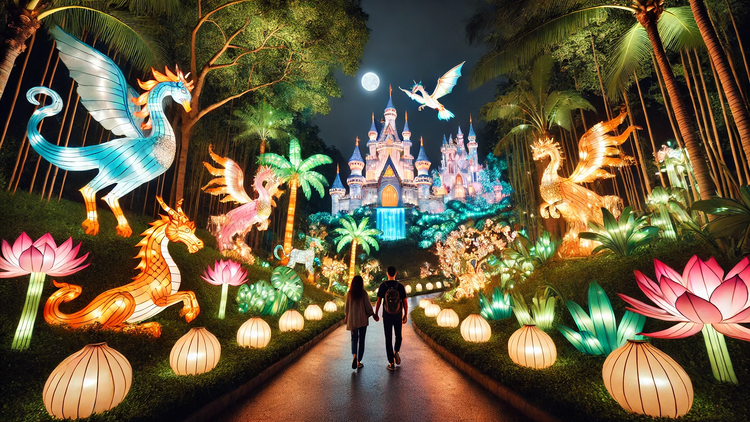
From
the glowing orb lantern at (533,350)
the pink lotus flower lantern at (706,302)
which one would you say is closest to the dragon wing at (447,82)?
the glowing orb lantern at (533,350)

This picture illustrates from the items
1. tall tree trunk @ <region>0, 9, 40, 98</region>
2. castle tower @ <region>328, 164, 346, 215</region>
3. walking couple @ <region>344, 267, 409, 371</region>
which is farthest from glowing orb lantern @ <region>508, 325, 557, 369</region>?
castle tower @ <region>328, 164, 346, 215</region>

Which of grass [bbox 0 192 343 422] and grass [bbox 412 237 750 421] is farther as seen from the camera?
grass [bbox 0 192 343 422]

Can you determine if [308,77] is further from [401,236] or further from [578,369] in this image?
[401,236]

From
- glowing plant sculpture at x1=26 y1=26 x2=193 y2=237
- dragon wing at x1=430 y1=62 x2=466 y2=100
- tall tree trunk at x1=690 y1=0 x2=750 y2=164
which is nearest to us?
tall tree trunk at x1=690 y1=0 x2=750 y2=164

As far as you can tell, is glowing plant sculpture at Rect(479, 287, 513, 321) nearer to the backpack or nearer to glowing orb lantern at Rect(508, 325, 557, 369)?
glowing orb lantern at Rect(508, 325, 557, 369)

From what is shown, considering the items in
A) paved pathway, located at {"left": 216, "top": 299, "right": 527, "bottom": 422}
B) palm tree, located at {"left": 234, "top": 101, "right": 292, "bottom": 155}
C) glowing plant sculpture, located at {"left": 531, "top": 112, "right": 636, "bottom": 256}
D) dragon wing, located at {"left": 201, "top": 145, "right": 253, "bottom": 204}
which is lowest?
paved pathway, located at {"left": 216, "top": 299, "right": 527, "bottom": 422}

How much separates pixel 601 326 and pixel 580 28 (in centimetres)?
691

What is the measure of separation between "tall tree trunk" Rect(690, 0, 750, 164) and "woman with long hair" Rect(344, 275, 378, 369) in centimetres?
542

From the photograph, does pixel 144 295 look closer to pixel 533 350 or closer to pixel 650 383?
pixel 533 350

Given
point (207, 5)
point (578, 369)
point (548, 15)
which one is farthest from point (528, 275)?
point (207, 5)

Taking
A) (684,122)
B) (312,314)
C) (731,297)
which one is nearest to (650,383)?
(731,297)

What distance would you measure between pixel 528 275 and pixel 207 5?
1170 centimetres

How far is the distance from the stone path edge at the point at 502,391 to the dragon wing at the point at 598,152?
4.70 m

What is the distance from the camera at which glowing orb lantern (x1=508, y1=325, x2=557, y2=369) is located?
362cm
